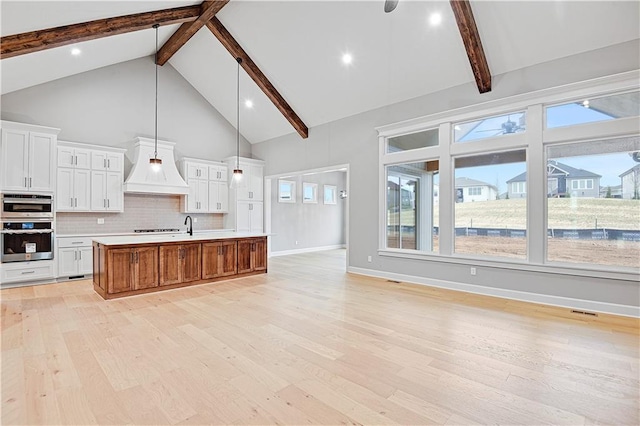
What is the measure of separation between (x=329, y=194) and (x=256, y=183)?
10.6ft

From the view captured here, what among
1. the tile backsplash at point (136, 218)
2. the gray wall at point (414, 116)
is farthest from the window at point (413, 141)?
the tile backsplash at point (136, 218)

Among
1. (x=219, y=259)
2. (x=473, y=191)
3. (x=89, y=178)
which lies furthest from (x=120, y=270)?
(x=473, y=191)

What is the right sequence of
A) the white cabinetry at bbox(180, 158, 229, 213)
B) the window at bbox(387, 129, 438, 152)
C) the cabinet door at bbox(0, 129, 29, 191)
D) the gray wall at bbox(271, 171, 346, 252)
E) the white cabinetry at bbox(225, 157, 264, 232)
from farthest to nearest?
the gray wall at bbox(271, 171, 346, 252) → the white cabinetry at bbox(225, 157, 264, 232) → the white cabinetry at bbox(180, 158, 229, 213) → the window at bbox(387, 129, 438, 152) → the cabinet door at bbox(0, 129, 29, 191)

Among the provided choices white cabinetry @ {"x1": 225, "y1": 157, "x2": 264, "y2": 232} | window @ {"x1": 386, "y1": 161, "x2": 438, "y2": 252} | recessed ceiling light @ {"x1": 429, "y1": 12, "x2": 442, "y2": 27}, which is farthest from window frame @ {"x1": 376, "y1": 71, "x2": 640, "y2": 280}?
white cabinetry @ {"x1": 225, "y1": 157, "x2": 264, "y2": 232}

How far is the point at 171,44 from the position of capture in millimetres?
6609

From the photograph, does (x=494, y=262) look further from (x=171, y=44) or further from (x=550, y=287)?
(x=171, y=44)

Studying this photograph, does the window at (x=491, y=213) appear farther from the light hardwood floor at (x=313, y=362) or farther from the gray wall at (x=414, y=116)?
the light hardwood floor at (x=313, y=362)

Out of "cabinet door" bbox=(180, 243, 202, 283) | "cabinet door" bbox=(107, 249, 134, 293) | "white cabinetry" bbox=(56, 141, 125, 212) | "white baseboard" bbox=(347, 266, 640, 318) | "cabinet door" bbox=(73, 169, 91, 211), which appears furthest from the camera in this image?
"cabinet door" bbox=(73, 169, 91, 211)

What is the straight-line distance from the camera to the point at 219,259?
19.1ft

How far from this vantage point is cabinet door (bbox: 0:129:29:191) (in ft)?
16.8

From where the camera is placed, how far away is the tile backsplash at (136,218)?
6.19 m

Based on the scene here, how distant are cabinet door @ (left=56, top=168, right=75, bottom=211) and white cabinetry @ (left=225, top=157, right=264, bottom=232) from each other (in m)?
3.40

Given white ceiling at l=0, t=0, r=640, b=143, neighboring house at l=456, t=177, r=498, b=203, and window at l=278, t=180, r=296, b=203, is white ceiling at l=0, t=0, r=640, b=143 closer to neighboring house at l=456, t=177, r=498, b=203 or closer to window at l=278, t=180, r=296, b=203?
neighboring house at l=456, t=177, r=498, b=203

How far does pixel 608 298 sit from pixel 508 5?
3944 mm
